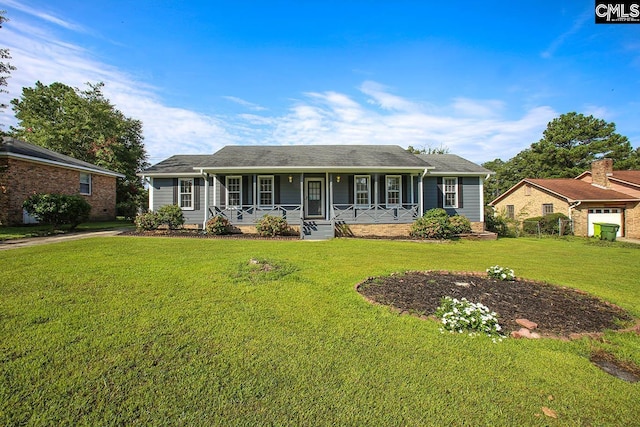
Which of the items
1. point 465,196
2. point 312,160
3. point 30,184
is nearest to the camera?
point 312,160

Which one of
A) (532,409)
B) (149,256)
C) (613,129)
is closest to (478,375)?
(532,409)

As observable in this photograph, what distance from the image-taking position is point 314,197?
15.0 meters

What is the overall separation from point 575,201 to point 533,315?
64.8 feet

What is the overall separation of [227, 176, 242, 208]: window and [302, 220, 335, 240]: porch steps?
4.00 m

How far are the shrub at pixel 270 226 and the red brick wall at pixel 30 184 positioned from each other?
1220 cm

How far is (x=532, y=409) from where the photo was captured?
2.25 m

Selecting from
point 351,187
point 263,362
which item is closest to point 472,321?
point 263,362

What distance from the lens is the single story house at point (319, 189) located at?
13.5 metres

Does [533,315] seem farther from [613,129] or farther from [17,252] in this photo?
[613,129]

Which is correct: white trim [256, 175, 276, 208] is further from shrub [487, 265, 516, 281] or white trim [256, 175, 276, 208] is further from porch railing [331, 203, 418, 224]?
shrub [487, 265, 516, 281]

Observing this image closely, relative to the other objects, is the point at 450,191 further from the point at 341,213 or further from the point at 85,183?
the point at 85,183

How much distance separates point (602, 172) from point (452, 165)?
48.0ft

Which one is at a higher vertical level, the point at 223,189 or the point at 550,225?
the point at 223,189

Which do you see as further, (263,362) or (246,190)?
(246,190)
